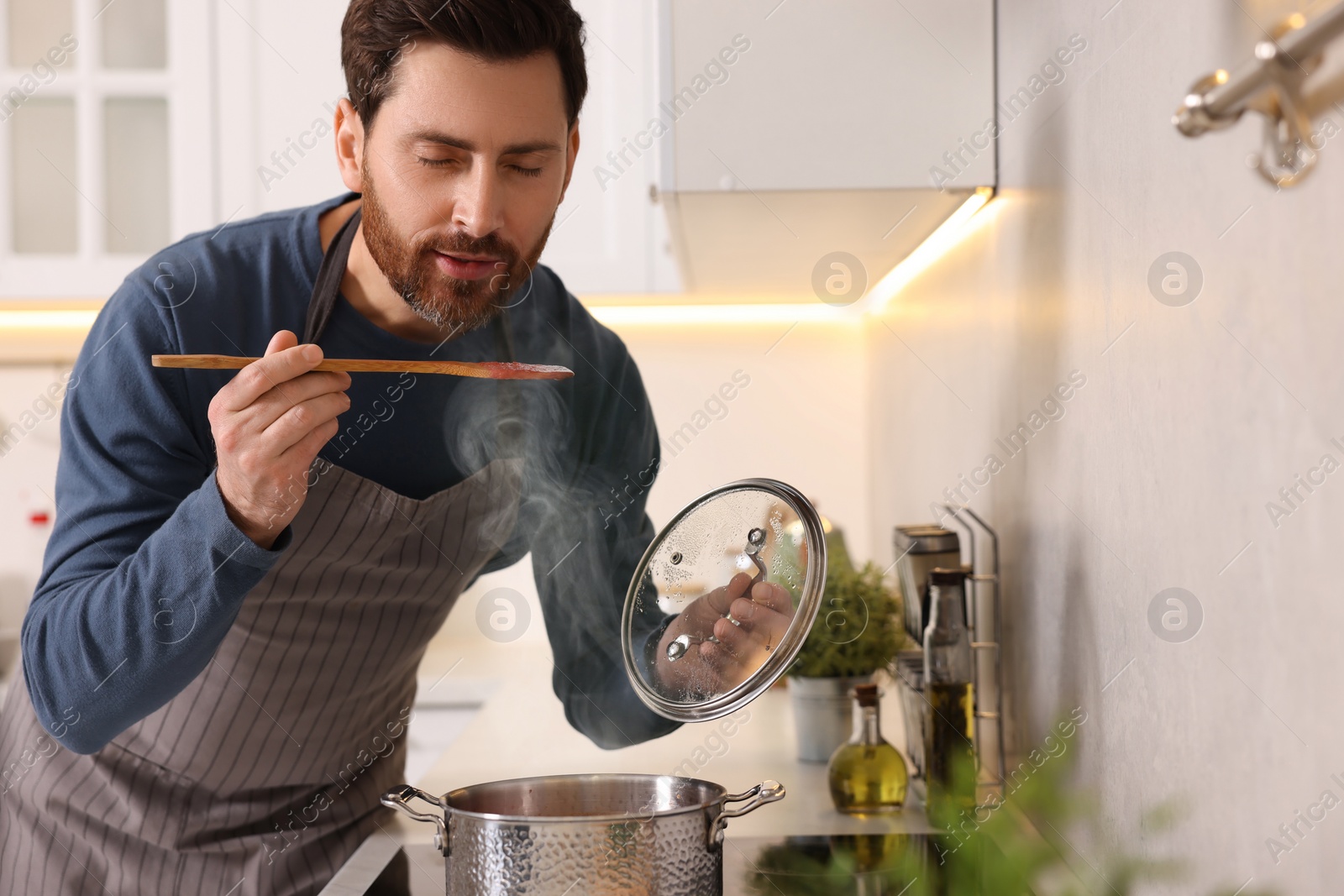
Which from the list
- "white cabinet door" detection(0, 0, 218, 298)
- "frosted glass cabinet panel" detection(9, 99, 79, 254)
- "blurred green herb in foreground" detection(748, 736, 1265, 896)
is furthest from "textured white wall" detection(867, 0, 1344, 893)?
"frosted glass cabinet panel" detection(9, 99, 79, 254)

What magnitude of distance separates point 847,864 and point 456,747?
0.80 meters

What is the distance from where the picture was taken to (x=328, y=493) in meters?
1.05

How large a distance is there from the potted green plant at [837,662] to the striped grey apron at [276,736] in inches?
21.1

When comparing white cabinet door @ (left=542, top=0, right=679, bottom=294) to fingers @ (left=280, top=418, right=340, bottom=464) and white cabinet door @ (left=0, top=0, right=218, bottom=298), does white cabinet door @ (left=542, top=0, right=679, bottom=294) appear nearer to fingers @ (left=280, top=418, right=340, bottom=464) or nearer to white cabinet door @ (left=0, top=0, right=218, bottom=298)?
white cabinet door @ (left=0, top=0, right=218, bottom=298)

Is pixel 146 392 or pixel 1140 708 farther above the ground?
pixel 146 392

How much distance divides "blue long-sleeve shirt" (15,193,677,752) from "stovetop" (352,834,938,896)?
14 centimetres

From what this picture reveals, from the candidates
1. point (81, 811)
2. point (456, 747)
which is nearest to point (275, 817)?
point (81, 811)

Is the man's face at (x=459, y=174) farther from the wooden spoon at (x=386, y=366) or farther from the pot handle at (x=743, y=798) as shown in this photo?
the pot handle at (x=743, y=798)

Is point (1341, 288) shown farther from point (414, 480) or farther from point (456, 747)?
point (456, 747)

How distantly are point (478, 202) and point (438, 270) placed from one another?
8cm

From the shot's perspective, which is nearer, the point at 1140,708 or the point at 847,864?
the point at 1140,708

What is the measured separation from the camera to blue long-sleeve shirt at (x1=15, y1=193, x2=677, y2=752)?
0.87 metres

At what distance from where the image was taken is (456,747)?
1.63m

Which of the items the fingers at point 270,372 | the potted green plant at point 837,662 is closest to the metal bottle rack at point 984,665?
the potted green plant at point 837,662
